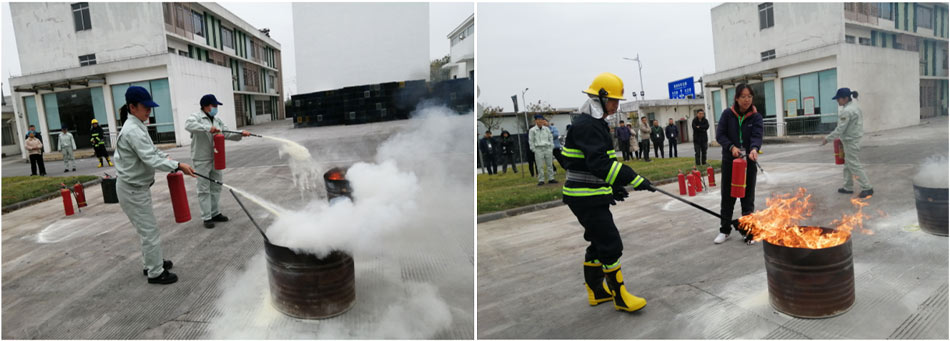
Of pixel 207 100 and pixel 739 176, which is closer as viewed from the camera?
pixel 739 176

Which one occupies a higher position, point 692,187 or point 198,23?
point 198,23

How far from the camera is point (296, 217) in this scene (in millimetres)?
3648

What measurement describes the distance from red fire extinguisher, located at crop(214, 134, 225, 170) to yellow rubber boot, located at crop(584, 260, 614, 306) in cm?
467

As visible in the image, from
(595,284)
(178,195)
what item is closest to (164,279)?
(178,195)

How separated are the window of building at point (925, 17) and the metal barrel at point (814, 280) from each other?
120 feet

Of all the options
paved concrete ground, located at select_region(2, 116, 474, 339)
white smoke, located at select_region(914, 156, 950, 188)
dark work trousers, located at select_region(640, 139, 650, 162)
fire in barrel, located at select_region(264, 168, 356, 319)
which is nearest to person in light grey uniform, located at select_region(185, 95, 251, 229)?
paved concrete ground, located at select_region(2, 116, 474, 339)

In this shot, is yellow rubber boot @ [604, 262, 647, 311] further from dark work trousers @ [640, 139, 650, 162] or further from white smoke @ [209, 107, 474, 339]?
dark work trousers @ [640, 139, 650, 162]

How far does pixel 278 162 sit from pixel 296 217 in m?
8.73

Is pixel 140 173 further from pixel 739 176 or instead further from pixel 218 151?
pixel 739 176

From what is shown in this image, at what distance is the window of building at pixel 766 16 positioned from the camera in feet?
83.4

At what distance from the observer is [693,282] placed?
3.79m

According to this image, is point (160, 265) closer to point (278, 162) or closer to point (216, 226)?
point (216, 226)

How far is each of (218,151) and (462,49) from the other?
325cm

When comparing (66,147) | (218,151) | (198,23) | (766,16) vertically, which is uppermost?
(198,23)
